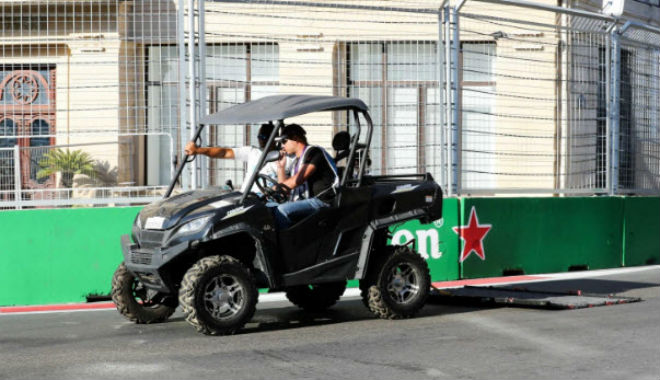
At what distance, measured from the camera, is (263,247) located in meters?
7.81

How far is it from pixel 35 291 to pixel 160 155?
1867 millimetres

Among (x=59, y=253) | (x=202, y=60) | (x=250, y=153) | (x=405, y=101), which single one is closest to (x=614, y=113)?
(x=405, y=101)

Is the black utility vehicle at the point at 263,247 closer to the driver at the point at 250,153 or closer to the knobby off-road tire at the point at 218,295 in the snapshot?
the knobby off-road tire at the point at 218,295

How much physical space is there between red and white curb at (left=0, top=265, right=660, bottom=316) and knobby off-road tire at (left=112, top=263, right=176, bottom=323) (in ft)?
4.53

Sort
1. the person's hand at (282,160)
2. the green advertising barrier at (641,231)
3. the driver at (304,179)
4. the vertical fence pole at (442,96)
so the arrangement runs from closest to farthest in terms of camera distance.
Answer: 1. the driver at (304,179)
2. the person's hand at (282,160)
3. the vertical fence pole at (442,96)
4. the green advertising barrier at (641,231)

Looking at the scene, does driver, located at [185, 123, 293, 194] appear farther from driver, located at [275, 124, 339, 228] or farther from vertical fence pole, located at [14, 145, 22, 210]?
vertical fence pole, located at [14, 145, 22, 210]

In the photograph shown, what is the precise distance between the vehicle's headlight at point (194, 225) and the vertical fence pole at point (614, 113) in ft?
25.0

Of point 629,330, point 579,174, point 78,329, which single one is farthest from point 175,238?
point 579,174

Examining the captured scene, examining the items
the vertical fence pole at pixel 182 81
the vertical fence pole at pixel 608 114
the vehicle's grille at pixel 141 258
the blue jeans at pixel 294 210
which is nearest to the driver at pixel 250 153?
the blue jeans at pixel 294 210

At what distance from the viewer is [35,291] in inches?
400

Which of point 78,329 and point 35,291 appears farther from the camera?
point 35,291

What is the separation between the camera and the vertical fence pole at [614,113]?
13531mm

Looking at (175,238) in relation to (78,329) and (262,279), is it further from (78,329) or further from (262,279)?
(78,329)

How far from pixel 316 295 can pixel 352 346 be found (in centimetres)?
205
